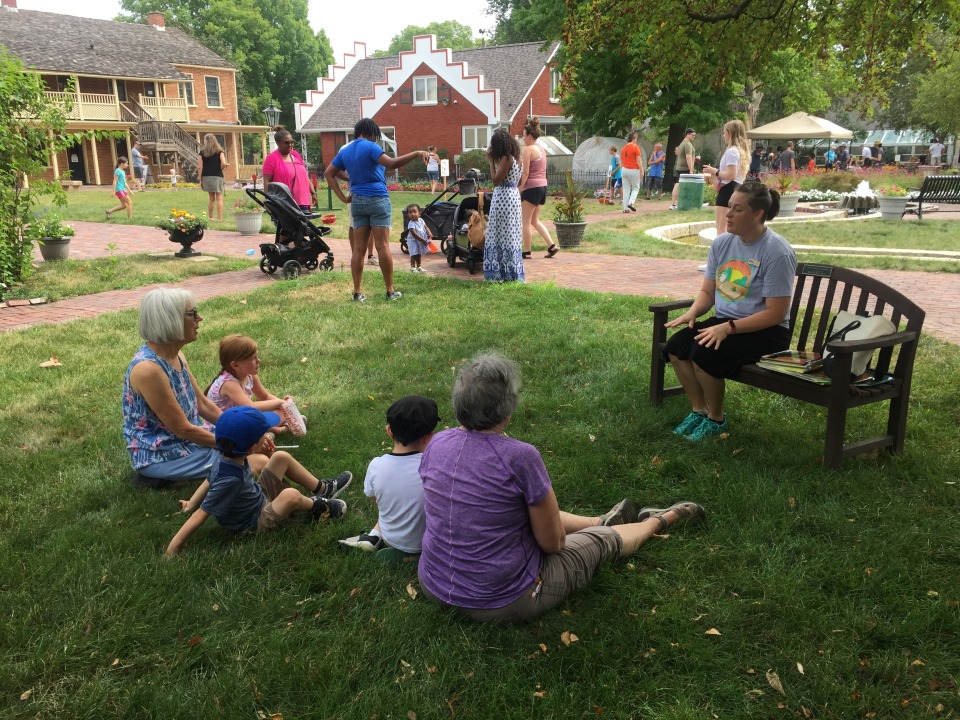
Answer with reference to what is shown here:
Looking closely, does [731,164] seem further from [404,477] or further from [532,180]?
[404,477]

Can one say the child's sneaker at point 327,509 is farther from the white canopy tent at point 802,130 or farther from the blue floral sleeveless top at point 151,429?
the white canopy tent at point 802,130

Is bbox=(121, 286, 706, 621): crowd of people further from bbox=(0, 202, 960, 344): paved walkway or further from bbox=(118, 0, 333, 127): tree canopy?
bbox=(118, 0, 333, 127): tree canopy

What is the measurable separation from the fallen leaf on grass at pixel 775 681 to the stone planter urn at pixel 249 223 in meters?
14.1

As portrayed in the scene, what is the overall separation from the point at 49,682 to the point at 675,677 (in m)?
2.24

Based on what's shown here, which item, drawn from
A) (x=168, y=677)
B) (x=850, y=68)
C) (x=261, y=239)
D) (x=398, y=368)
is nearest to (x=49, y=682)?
(x=168, y=677)

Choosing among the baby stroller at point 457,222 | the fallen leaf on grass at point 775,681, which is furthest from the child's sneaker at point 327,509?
the baby stroller at point 457,222

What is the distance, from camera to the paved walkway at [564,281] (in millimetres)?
8383

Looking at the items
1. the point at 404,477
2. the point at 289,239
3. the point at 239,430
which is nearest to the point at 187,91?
the point at 289,239

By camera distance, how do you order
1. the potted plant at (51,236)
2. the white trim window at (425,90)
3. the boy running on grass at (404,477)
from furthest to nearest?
the white trim window at (425,90), the potted plant at (51,236), the boy running on grass at (404,477)

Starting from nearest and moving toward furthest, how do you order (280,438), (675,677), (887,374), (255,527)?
(675,677) < (255,527) < (887,374) < (280,438)

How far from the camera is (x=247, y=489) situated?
353cm

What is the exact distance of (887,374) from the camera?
14.1ft

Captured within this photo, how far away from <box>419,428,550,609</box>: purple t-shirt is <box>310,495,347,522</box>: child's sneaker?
3.23 feet

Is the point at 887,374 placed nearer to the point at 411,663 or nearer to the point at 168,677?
the point at 411,663
